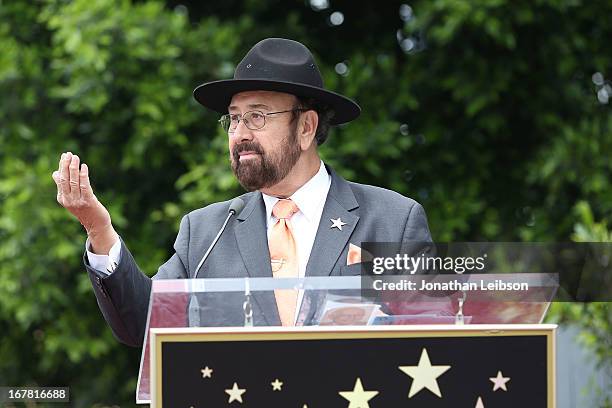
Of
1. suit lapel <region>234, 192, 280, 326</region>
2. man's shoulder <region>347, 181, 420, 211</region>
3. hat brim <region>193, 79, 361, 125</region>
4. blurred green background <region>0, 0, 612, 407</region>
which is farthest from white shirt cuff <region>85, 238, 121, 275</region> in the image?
blurred green background <region>0, 0, 612, 407</region>

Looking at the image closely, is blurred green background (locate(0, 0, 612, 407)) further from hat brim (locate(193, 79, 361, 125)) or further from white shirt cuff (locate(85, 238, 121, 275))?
white shirt cuff (locate(85, 238, 121, 275))

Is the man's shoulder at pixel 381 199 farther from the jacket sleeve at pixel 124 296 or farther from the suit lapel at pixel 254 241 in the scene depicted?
the jacket sleeve at pixel 124 296

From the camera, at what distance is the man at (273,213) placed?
3.27m

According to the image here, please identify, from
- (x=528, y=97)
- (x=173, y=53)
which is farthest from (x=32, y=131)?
(x=528, y=97)

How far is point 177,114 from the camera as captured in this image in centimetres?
718

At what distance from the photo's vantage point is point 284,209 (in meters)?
3.54

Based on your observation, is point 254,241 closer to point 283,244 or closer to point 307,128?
point 283,244

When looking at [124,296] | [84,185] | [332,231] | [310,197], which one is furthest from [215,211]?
[84,185]

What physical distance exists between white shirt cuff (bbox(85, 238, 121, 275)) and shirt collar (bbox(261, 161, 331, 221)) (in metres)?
0.55

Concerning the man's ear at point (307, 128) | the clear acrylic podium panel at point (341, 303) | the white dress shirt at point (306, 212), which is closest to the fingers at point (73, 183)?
the clear acrylic podium panel at point (341, 303)

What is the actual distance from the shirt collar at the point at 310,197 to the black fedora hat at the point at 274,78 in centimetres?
27

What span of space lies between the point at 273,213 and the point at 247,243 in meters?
0.17

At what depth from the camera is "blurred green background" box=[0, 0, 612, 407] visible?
6.98m

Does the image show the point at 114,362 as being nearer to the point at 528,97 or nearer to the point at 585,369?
the point at 528,97
